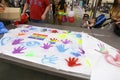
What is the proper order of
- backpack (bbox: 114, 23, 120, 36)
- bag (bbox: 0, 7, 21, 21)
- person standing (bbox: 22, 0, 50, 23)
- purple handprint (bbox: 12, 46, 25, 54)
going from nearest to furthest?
1. purple handprint (bbox: 12, 46, 25, 54)
2. backpack (bbox: 114, 23, 120, 36)
3. bag (bbox: 0, 7, 21, 21)
4. person standing (bbox: 22, 0, 50, 23)

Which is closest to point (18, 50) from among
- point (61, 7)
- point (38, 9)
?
point (38, 9)

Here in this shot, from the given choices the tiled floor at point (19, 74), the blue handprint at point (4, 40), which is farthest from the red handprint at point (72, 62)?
the tiled floor at point (19, 74)

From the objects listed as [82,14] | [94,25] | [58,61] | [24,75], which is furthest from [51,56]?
[82,14]

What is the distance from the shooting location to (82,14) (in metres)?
2.46

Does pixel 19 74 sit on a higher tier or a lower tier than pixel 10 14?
lower

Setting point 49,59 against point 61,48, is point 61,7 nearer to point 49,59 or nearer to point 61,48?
point 61,48

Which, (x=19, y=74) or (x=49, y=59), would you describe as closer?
(x=49, y=59)

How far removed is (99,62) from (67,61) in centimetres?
21

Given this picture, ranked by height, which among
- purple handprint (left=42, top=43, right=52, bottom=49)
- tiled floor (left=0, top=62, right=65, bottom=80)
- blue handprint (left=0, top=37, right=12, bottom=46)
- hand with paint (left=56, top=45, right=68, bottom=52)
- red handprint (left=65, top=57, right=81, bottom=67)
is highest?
blue handprint (left=0, top=37, right=12, bottom=46)

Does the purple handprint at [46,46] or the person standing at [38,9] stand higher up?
the person standing at [38,9]

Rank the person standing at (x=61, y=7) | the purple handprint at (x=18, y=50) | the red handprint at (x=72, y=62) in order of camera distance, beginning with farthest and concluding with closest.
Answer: the person standing at (x=61, y=7) < the purple handprint at (x=18, y=50) < the red handprint at (x=72, y=62)

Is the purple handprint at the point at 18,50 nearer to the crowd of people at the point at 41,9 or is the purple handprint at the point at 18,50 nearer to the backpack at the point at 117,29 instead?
the crowd of people at the point at 41,9

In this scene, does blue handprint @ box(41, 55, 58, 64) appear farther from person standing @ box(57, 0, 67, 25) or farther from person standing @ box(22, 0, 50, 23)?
person standing @ box(57, 0, 67, 25)

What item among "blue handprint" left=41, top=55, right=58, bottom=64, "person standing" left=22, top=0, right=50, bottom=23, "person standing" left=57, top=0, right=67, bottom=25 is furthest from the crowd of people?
"blue handprint" left=41, top=55, right=58, bottom=64
